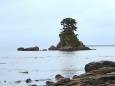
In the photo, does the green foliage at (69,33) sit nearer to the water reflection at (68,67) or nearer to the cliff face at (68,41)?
the cliff face at (68,41)

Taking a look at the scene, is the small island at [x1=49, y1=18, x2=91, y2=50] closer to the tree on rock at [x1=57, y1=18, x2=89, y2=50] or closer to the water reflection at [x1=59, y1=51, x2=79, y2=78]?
the tree on rock at [x1=57, y1=18, x2=89, y2=50]

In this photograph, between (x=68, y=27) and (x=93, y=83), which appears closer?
(x=93, y=83)

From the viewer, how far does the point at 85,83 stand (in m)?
22.5

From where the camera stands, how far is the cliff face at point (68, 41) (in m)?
159

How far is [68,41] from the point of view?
160500 mm

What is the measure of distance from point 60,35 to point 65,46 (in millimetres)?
8244

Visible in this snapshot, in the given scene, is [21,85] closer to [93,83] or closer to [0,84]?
[0,84]

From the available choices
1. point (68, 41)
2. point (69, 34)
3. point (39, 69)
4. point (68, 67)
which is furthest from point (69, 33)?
point (39, 69)

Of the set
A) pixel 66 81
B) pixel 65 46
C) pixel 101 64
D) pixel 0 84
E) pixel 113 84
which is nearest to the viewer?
pixel 113 84

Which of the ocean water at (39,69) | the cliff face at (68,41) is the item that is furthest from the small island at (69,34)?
the ocean water at (39,69)

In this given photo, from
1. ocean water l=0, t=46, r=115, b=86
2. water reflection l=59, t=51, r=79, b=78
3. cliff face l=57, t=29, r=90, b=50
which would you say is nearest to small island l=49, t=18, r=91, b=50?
cliff face l=57, t=29, r=90, b=50

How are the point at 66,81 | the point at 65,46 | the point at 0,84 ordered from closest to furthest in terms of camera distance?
1. the point at 66,81
2. the point at 0,84
3. the point at 65,46

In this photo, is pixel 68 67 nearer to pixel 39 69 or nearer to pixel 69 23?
pixel 39 69

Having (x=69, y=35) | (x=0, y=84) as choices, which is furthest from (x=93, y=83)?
(x=69, y=35)
